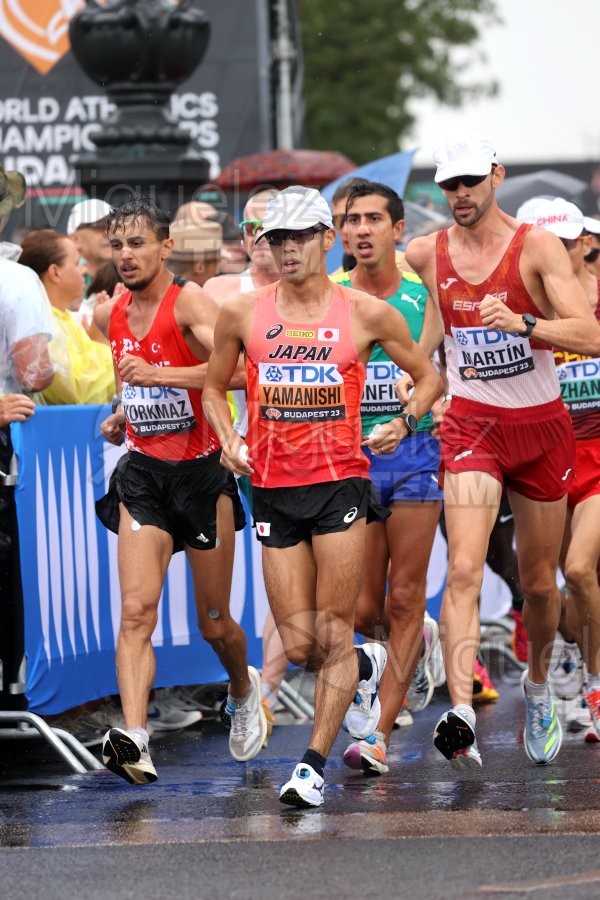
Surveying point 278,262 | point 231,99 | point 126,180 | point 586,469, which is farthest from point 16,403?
point 231,99

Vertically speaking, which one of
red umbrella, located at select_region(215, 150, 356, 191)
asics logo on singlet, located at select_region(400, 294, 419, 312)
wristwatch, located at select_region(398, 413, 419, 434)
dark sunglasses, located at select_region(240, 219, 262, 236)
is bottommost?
wristwatch, located at select_region(398, 413, 419, 434)

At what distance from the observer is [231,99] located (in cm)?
2392

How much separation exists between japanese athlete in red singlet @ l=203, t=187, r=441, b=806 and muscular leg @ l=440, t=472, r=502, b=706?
1.26 ft

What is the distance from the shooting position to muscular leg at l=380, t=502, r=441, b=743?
8359 mm

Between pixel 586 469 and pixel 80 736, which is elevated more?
pixel 586 469

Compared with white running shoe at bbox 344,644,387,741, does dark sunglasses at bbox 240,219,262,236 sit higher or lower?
higher

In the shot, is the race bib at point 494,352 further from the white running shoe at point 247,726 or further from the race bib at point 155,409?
the white running shoe at point 247,726

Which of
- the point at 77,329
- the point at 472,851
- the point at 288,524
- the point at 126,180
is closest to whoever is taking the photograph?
the point at 472,851

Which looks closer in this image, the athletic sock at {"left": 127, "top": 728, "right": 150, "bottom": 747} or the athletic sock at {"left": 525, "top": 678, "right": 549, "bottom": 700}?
the athletic sock at {"left": 127, "top": 728, "right": 150, "bottom": 747}

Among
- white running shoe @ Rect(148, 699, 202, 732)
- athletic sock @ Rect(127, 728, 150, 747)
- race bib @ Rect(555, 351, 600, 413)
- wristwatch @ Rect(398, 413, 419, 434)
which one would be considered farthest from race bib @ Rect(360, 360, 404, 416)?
white running shoe @ Rect(148, 699, 202, 732)

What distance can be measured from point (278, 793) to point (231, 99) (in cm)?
1752

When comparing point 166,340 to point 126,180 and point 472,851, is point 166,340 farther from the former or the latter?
point 126,180

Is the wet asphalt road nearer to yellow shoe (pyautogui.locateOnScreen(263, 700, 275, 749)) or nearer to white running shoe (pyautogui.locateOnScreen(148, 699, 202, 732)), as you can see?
yellow shoe (pyautogui.locateOnScreen(263, 700, 275, 749))

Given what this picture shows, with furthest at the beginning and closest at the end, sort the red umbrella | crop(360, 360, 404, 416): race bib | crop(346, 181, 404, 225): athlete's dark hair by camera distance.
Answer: the red umbrella < crop(346, 181, 404, 225): athlete's dark hair < crop(360, 360, 404, 416): race bib
